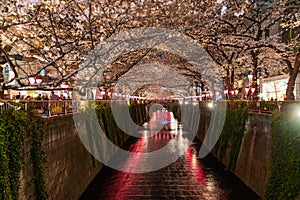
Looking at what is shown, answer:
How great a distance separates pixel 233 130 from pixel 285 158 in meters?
8.04

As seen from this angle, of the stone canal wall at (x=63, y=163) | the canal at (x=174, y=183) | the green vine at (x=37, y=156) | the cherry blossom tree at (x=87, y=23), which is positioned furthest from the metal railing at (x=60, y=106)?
the canal at (x=174, y=183)

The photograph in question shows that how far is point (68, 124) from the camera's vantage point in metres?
13.1

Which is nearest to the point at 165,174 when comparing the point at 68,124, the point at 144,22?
the point at 68,124

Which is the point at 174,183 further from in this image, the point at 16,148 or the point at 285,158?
the point at 16,148

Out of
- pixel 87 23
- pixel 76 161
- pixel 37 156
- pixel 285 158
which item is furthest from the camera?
pixel 76 161

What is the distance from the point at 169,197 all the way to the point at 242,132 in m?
4.92

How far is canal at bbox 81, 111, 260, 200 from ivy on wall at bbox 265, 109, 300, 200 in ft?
12.0

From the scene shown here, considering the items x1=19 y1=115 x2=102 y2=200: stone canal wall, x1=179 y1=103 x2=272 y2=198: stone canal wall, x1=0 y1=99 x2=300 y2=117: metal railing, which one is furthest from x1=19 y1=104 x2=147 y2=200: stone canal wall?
x1=179 y1=103 x2=272 y2=198: stone canal wall

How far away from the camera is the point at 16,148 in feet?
23.8

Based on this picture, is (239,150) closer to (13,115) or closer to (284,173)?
(284,173)

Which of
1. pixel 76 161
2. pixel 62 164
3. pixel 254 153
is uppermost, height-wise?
pixel 62 164

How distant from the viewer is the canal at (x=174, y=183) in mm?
14289

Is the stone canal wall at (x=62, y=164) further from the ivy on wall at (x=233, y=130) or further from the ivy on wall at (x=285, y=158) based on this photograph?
the ivy on wall at (x=233, y=130)

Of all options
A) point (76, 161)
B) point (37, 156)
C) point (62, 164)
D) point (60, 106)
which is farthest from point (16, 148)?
point (76, 161)
